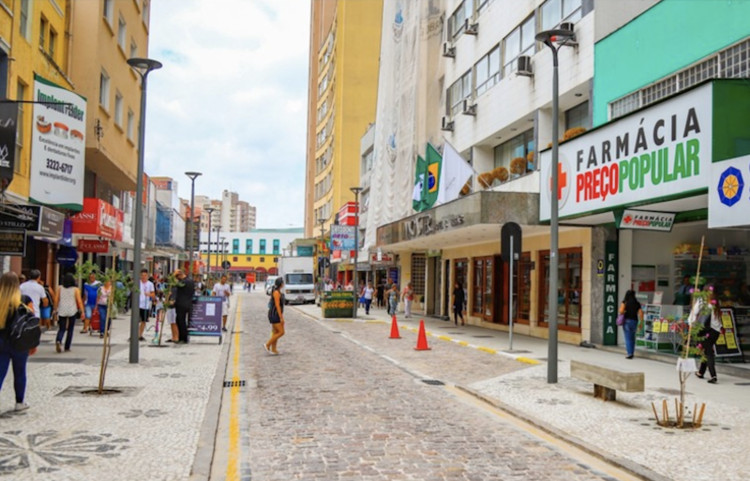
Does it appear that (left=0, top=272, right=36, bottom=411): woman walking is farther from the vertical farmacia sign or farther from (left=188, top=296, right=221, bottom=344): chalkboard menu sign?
the vertical farmacia sign

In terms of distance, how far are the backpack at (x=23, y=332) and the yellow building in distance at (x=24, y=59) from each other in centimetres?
940

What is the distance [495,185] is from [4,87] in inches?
651

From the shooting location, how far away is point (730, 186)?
1100 cm

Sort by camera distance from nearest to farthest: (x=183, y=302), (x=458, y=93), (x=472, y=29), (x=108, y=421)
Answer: (x=108, y=421), (x=183, y=302), (x=472, y=29), (x=458, y=93)

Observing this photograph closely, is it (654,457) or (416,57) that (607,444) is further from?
(416,57)

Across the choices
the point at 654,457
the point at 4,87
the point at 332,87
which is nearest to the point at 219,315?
the point at 4,87

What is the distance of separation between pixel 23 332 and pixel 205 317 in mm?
10310

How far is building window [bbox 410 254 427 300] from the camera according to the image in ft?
131

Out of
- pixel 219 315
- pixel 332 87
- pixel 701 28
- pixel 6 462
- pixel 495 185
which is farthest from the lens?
pixel 332 87

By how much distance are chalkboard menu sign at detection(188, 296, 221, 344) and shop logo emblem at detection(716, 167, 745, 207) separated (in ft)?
40.7

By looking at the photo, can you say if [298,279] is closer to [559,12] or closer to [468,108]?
[468,108]

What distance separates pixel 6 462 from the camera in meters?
6.27

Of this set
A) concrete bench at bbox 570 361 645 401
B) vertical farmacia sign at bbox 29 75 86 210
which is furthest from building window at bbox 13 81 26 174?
concrete bench at bbox 570 361 645 401

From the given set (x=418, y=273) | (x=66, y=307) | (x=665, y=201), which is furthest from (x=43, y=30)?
(x=418, y=273)
